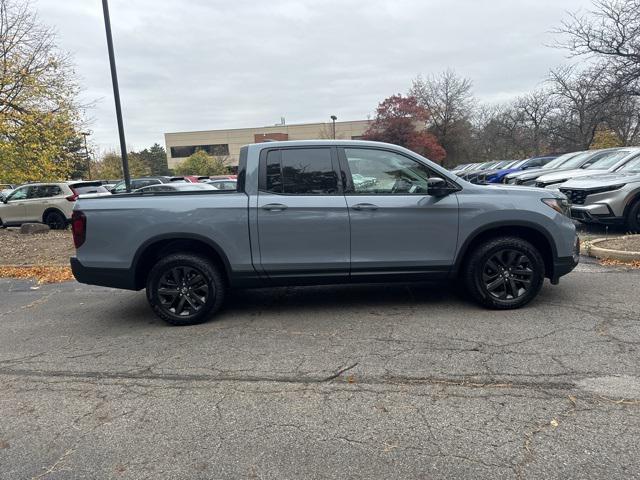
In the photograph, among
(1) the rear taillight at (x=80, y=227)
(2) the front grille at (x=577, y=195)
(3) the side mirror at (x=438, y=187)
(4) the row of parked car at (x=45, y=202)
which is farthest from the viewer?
(4) the row of parked car at (x=45, y=202)

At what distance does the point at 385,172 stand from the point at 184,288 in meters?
2.48

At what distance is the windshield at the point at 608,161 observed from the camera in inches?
424

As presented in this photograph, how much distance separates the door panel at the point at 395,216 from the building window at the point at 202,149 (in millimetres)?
66323

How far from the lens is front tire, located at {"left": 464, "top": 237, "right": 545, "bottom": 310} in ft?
15.9

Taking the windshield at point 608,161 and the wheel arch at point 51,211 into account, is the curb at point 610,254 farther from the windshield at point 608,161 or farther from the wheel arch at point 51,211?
the wheel arch at point 51,211

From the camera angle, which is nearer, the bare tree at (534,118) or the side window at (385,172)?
the side window at (385,172)

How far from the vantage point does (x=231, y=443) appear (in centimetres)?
275

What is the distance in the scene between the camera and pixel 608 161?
1114 centimetres

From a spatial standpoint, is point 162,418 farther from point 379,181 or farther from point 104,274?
point 379,181

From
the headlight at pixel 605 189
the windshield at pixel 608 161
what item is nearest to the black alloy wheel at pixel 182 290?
the headlight at pixel 605 189

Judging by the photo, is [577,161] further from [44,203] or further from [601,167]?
[44,203]

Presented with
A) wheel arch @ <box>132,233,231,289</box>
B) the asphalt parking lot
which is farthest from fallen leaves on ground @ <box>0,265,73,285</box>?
wheel arch @ <box>132,233,231,289</box>

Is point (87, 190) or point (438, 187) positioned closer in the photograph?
point (438, 187)

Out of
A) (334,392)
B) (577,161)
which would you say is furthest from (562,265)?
(577,161)
